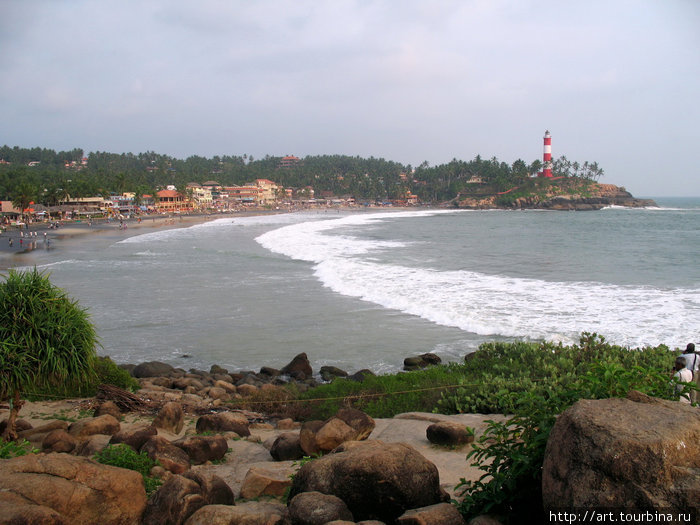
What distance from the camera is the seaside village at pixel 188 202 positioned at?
78.1 metres

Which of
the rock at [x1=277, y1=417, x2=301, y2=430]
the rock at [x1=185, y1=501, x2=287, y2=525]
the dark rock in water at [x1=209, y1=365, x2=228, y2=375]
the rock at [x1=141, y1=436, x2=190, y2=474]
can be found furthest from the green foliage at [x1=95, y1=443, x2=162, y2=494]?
the dark rock in water at [x1=209, y1=365, x2=228, y2=375]

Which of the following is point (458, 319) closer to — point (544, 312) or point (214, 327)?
point (544, 312)

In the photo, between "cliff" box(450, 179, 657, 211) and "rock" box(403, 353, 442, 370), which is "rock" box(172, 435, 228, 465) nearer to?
"rock" box(403, 353, 442, 370)

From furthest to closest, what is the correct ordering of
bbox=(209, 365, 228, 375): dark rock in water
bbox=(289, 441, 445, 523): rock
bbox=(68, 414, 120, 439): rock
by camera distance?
bbox=(209, 365, 228, 375): dark rock in water, bbox=(68, 414, 120, 439): rock, bbox=(289, 441, 445, 523): rock

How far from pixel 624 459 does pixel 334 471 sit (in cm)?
239

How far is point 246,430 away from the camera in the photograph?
8266 mm

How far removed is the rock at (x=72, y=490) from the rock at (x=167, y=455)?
131 cm

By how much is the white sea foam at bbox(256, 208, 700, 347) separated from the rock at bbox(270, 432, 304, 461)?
9.59 metres

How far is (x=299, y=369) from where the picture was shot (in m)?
12.5

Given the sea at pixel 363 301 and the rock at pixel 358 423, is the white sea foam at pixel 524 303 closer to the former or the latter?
the sea at pixel 363 301

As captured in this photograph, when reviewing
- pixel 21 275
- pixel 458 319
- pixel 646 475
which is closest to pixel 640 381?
pixel 646 475

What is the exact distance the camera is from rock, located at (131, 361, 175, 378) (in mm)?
12250

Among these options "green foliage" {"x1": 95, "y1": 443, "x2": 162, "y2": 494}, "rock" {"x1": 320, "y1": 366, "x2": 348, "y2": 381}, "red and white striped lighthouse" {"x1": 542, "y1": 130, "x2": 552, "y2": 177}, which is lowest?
"rock" {"x1": 320, "y1": 366, "x2": 348, "y2": 381}

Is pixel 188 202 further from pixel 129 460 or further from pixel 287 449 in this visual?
pixel 129 460
